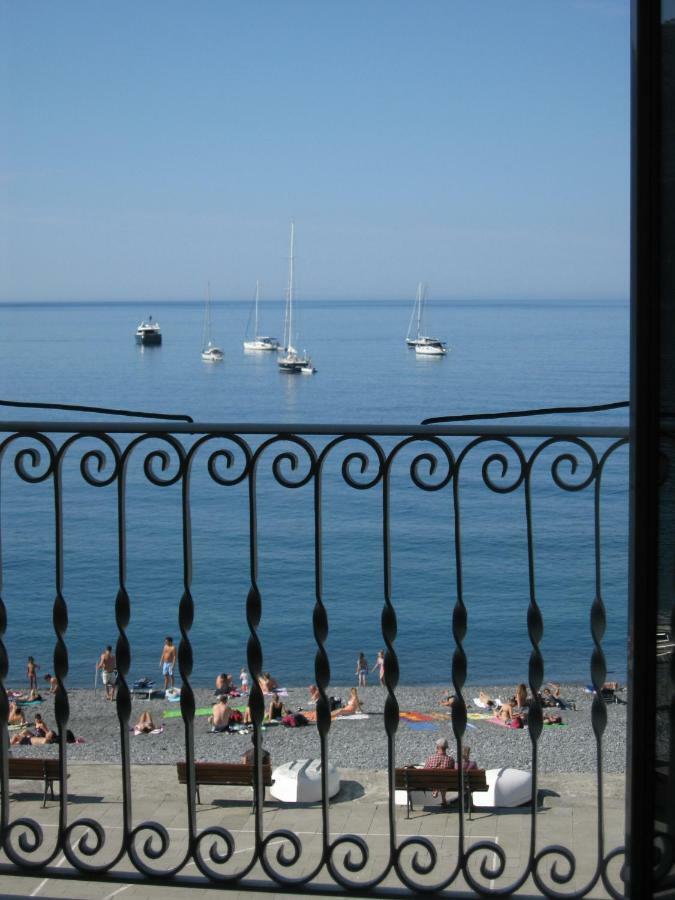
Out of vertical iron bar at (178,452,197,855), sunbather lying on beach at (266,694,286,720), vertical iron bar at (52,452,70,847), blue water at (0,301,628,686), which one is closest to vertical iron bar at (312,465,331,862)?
vertical iron bar at (178,452,197,855)

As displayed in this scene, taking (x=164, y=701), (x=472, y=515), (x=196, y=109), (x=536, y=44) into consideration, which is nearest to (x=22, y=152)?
(x=196, y=109)

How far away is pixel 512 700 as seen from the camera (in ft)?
72.3

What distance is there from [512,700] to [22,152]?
78448mm

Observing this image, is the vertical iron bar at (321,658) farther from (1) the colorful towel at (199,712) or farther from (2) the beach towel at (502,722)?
(1) the colorful towel at (199,712)

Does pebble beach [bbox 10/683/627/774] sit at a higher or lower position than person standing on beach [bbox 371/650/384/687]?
lower

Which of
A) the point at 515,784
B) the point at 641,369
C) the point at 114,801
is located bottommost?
the point at 515,784

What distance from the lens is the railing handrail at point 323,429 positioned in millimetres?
1973

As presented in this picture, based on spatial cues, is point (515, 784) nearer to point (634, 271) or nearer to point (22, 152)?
point (634, 271)

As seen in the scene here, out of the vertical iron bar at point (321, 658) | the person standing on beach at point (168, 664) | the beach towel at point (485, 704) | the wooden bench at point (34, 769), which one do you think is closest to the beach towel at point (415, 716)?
the beach towel at point (485, 704)

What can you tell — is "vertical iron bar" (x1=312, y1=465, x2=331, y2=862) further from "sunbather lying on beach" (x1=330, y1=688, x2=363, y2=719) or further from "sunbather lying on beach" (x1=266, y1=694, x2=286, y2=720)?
"sunbather lying on beach" (x1=330, y1=688, x2=363, y2=719)

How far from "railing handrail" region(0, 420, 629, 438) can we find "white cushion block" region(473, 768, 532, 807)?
8.30m

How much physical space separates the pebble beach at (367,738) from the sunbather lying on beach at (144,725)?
0.58ft

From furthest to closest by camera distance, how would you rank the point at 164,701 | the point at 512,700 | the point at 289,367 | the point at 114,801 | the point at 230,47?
1. the point at 230,47
2. the point at 289,367
3. the point at 164,701
4. the point at 512,700
5. the point at 114,801

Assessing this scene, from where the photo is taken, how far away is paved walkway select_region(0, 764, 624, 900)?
5.50m
